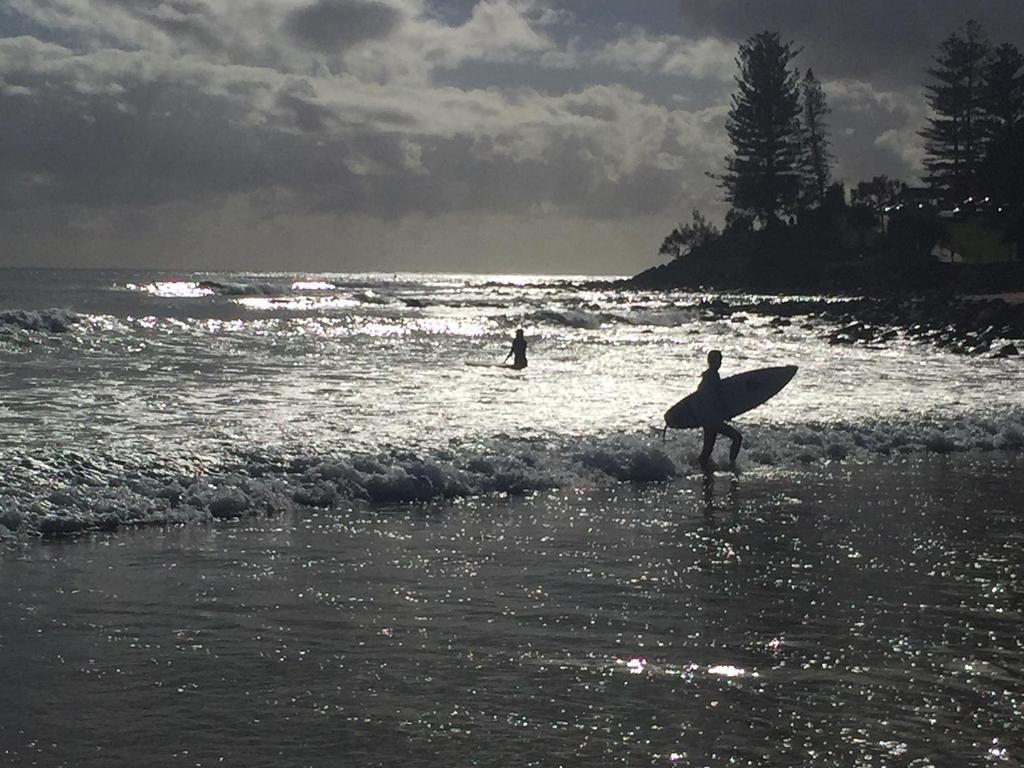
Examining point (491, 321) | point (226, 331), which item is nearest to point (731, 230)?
point (491, 321)

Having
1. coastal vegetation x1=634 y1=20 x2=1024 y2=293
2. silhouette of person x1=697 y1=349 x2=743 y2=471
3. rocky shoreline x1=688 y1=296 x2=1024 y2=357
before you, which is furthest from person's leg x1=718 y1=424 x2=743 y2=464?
coastal vegetation x1=634 y1=20 x2=1024 y2=293

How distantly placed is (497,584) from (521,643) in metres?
1.59

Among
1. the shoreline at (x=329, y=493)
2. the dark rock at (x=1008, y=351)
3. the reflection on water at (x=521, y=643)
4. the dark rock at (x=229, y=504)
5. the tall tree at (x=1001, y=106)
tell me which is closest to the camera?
the reflection on water at (x=521, y=643)

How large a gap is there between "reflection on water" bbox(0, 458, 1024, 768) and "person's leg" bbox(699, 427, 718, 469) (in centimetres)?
401

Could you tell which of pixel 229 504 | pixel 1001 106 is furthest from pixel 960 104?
pixel 229 504

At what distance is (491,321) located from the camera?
67.2 metres

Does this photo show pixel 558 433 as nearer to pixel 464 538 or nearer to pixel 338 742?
pixel 464 538

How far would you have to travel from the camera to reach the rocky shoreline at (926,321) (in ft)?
138

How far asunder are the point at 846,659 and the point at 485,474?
7608mm

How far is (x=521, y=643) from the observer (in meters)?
7.66

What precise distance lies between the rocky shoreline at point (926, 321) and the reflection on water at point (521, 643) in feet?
97.6

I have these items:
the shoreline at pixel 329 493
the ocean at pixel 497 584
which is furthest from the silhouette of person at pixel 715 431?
the ocean at pixel 497 584

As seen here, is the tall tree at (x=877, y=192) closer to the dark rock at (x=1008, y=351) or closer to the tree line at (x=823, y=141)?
the tree line at (x=823, y=141)

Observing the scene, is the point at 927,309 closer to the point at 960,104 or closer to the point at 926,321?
the point at 926,321
